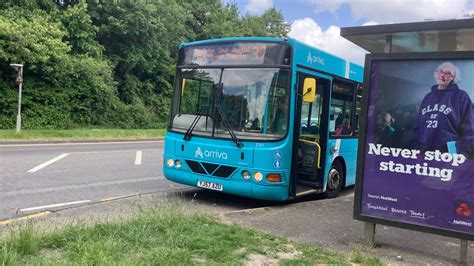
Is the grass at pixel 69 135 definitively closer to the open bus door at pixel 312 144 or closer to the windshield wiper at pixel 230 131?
the windshield wiper at pixel 230 131

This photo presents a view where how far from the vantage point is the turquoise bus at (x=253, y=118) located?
24.0ft

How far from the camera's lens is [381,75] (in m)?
5.34

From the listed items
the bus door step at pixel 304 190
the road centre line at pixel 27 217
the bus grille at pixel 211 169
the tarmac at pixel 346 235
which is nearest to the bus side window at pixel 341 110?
the bus door step at pixel 304 190

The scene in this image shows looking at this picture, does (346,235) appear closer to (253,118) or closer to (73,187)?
(253,118)

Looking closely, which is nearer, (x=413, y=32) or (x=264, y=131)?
(x=413, y=32)

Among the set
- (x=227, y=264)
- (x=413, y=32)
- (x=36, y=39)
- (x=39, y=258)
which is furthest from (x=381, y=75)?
(x=36, y=39)

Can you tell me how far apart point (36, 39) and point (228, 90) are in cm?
1755

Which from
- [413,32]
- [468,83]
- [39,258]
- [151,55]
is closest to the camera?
[39,258]

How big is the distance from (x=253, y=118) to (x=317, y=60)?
68.2 inches

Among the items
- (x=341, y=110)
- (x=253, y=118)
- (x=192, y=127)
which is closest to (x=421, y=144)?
(x=253, y=118)

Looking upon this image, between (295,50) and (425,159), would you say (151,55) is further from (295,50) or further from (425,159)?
(425,159)

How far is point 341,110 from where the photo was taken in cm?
910

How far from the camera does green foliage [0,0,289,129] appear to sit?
22.4m

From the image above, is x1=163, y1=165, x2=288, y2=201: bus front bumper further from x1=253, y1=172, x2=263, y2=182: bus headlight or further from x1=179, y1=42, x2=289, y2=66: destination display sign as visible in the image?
x1=179, y1=42, x2=289, y2=66: destination display sign
